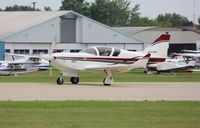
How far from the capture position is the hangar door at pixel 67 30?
262ft

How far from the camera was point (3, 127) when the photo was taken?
1451 centimetres

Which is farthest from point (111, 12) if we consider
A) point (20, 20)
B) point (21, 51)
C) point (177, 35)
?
point (21, 51)

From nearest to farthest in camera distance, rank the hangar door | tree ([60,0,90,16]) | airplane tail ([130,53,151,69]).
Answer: airplane tail ([130,53,151,69]), the hangar door, tree ([60,0,90,16])

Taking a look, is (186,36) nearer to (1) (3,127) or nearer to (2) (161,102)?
(2) (161,102)

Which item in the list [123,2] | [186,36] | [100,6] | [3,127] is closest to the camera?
[3,127]

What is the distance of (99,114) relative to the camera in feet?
56.2

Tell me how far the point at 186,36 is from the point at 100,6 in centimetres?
2752

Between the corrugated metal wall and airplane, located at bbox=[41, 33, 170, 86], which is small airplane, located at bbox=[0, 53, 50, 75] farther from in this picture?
the corrugated metal wall

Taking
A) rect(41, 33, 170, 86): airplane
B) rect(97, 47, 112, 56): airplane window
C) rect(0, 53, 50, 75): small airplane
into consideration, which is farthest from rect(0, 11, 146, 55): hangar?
rect(97, 47, 112, 56): airplane window

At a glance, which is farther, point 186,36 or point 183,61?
point 186,36

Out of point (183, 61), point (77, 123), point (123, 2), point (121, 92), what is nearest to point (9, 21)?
point (183, 61)

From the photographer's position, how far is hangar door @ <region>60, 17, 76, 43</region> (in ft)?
262

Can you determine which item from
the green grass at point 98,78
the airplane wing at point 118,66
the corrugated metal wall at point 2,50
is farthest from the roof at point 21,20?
the airplane wing at point 118,66

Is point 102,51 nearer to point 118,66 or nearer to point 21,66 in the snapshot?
point 118,66
